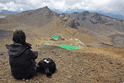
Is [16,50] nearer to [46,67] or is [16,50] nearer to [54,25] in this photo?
[46,67]

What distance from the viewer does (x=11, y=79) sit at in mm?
3668

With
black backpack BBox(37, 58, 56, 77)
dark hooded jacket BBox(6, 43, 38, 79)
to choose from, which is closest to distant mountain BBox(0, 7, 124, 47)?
black backpack BBox(37, 58, 56, 77)

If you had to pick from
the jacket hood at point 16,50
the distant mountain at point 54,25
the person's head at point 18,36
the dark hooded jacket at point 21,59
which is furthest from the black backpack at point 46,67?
the distant mountain at point 54,25

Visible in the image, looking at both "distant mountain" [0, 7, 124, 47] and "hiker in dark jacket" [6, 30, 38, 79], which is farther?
"distant mountain" [0, 7, 124, 47]

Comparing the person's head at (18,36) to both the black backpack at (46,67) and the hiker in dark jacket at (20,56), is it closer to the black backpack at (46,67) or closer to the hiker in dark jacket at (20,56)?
the hiker in dark jacket at (20,56)

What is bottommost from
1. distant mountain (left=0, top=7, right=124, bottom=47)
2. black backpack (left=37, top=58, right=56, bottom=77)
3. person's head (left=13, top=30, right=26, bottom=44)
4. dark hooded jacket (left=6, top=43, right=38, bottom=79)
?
black backpack (left=37, top=58, right=56, bottom=77)

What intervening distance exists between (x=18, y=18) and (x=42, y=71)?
6185 cm

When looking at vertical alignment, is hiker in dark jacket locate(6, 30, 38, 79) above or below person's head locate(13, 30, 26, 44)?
below

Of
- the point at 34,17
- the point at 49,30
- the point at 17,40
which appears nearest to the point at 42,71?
the point at 17,40

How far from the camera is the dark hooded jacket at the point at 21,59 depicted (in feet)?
10.3

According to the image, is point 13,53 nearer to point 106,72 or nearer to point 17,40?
point 17,40

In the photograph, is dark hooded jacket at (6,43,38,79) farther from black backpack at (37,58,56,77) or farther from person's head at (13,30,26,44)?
black backpack at (37,58,56,77)

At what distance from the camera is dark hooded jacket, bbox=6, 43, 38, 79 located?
10.3ft

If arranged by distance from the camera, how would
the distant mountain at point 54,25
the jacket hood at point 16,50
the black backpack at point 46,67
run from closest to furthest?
the jacket hood at point 16,50 → the black backpack at point 46,67 → the distant mountain at point 54,25
